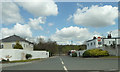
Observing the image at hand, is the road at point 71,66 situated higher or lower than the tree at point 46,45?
lower

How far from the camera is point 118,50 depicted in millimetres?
33188

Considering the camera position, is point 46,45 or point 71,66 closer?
point 71,66

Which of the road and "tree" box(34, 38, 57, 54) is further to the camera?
"tree" box(34, 38, 57, 54)

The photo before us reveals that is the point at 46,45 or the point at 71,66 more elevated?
the point at 46,45

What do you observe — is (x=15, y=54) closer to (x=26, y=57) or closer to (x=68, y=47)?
(x=26, y=57)

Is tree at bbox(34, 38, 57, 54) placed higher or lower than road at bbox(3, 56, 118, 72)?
higher

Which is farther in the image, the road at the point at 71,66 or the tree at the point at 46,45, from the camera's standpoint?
the tree at the point at 46,45

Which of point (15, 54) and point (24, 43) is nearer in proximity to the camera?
point (15, 54)

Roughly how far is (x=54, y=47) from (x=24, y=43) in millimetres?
26958

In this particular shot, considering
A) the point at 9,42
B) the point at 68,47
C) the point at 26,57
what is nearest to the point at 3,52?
the point at 26,57

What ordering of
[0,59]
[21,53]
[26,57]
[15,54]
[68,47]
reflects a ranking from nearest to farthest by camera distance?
1. [0,59]
2. [15,54]
3. [21,53]
4. [26,57]
5. [68,47]

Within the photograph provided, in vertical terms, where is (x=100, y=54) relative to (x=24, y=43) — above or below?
below

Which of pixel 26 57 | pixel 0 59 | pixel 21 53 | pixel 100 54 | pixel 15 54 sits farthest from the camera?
pixel 100 54

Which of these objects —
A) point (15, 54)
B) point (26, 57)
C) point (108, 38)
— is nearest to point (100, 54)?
point (108, 38)
